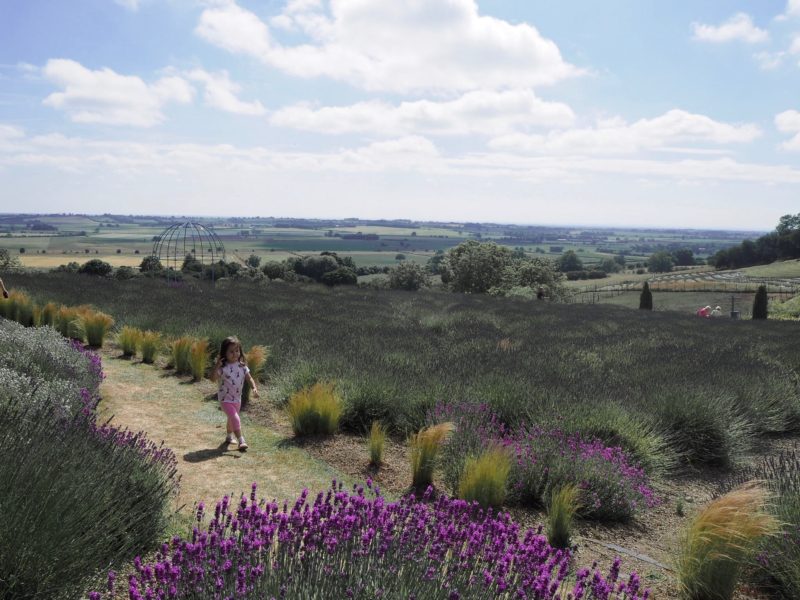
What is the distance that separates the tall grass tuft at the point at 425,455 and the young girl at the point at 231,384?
1.83m

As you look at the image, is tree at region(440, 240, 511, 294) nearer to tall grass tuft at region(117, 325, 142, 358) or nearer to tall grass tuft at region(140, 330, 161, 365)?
tall grass tuft at region(117, 325, 142, 358)

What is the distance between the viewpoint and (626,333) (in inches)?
570

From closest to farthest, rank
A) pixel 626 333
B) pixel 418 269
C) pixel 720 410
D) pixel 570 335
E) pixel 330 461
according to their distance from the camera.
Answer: pixel 330 461 → pixel 720 410 → pixel 570 335 → pixel 626 333 → pixel 418 269

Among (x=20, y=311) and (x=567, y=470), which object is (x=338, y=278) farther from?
(x=567, y=470)

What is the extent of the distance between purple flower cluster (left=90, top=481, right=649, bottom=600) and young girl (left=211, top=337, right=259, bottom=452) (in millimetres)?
3241

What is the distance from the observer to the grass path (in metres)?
4.98

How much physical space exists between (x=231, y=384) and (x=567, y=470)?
3.54 m

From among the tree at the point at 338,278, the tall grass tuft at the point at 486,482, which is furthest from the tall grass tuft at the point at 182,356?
the tree at the point at 338,278

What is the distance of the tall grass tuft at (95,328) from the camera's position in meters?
10.9

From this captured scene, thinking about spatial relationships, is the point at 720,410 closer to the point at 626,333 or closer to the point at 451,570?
the point at 451,570

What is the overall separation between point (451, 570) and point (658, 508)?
3.39 m

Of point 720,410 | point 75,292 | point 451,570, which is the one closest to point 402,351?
point 720,410

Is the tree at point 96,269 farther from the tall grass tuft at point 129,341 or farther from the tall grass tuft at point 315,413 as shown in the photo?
the tall grass tuft at point 315,413

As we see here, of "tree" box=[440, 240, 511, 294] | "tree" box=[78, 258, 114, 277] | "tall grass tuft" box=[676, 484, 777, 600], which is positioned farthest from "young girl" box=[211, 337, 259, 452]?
"tree" box=[440, 240, 511, 294]
